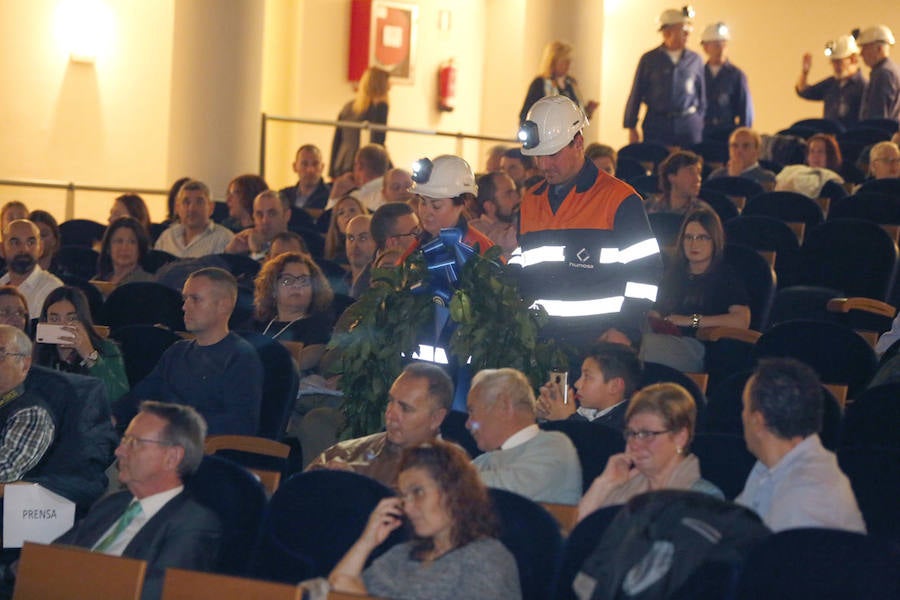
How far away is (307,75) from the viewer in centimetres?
1664

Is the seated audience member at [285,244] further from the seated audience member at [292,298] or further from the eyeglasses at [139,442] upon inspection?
the eyeglasses at [139,442]

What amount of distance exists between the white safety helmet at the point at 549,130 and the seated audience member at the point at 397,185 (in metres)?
3.82

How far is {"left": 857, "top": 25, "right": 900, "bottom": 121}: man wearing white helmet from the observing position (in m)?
13.9

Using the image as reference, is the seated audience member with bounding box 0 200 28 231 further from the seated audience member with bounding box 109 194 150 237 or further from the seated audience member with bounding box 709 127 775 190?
the seated audience member with bounding box 709 127 775 190

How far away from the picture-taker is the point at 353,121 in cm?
1340

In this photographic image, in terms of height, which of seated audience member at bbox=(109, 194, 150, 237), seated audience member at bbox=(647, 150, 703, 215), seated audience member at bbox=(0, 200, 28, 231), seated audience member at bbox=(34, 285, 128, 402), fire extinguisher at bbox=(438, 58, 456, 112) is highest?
fire extinguisher at bbox=(438, 58, 456, 112)

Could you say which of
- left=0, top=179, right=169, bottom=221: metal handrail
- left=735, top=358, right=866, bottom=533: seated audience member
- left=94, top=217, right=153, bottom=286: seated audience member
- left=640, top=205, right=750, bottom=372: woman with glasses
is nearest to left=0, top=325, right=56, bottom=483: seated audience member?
left=735, top=358, right=866, bottom=533: seated audience member

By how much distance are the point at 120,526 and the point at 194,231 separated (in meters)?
5.32

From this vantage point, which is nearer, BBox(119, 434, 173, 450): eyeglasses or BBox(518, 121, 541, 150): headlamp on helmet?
BBox(119, 434, 173, 450): eyeglasses

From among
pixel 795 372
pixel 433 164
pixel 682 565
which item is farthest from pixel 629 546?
pixel 433 164

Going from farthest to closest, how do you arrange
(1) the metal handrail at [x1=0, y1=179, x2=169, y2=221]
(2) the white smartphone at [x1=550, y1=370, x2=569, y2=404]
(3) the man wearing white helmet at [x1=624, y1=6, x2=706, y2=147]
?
1. (3) the man wearing white helmet at [x1=624, y1=6, x2=706, y2=147]
2. (1) the metal handrail at [x1=0, y1=179, x2=169, y2=221]
3. (2) the white smartphone at [x1=550, y1=370, x2=569, y2=404]

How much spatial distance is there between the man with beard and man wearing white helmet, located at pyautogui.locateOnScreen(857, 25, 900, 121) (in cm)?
828

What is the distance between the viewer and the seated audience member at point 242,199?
10.5 meters

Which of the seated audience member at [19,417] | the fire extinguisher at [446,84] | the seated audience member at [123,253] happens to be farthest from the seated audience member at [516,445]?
the fire extinguisher at [446,84]
